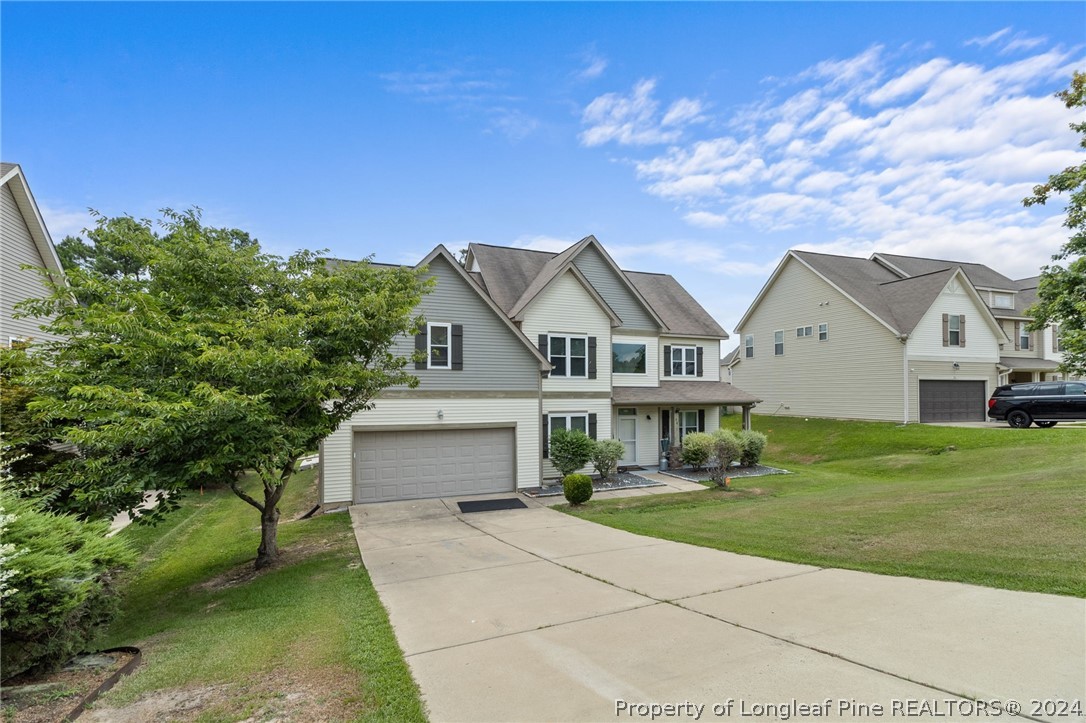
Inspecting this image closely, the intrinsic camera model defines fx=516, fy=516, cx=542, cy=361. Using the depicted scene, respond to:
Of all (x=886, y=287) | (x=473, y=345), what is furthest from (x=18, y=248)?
(x=886, y=287)

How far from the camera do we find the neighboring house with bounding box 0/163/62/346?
1225 centimetres

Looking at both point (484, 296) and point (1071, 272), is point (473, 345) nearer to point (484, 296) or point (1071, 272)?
point (484, 296)

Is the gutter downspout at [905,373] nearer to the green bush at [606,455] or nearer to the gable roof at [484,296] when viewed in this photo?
the green bush at [606,455]

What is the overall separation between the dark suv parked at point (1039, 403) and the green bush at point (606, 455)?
1830 centimetres

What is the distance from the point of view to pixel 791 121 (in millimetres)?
14766

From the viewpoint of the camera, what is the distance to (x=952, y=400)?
25000 millimetres

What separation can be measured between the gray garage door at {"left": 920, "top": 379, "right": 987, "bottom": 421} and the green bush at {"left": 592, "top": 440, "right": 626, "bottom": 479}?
16715 mm

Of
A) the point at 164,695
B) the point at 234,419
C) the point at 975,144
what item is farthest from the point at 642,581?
the point at 975,144

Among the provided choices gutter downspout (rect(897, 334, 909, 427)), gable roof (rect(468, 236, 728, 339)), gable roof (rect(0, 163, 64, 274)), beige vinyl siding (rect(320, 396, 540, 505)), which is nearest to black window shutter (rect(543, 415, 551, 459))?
beige vinyl siding (rect(320, 396, 540, 505))

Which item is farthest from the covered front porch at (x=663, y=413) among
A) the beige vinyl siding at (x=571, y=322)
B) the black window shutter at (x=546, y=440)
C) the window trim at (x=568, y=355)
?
the black window shutter at (x=546, y=440)

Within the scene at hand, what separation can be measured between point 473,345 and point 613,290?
22.0 ft

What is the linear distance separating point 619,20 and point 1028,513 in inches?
559

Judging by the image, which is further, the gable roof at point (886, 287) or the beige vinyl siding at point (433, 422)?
the gable roof at point (886, 287)

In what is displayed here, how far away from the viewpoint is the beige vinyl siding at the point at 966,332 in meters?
24.3
